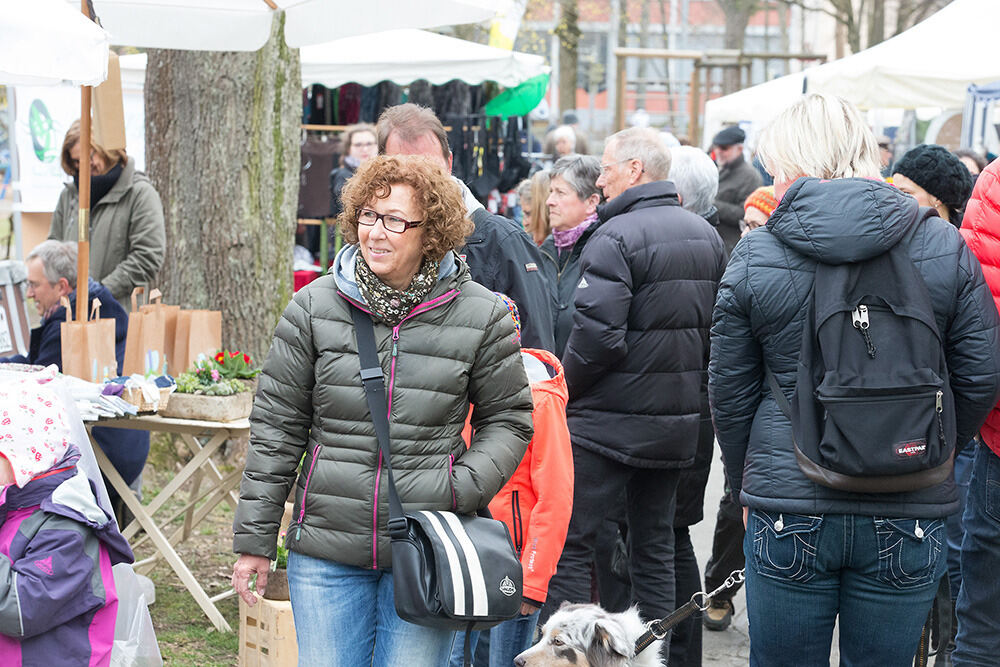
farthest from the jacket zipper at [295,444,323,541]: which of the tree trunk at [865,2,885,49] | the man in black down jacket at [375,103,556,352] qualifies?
the tree trunk at [865,2,885,49]

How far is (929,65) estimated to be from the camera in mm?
9109

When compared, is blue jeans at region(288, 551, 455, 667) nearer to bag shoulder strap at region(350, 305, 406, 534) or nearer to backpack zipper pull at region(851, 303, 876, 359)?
bag shoulder strap at region(350, 305, 406, 534)

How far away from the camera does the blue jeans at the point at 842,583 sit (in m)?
2.81

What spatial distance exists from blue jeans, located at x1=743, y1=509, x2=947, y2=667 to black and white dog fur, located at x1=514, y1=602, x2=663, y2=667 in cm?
52

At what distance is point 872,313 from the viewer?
2.76m

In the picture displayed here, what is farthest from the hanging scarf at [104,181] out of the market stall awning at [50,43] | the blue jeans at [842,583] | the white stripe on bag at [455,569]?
the blue jeans at [842,583]

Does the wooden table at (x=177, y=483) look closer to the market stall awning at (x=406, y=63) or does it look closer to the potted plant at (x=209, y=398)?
the potted plant at (x=209, y=398)

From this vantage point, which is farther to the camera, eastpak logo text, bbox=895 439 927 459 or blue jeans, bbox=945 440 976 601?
blue jeans, bbox=945 440 976 601

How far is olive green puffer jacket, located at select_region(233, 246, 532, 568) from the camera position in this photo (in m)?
2.80

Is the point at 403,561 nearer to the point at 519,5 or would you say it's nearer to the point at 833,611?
the point at 833,611

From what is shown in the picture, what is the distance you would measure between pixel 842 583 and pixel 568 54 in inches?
952

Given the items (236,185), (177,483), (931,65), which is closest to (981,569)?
(177,483)

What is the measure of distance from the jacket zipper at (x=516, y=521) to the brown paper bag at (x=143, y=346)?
96.2 inches

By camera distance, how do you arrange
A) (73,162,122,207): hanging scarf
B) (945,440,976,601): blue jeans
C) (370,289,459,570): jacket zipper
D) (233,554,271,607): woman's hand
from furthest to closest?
(73,162,122,207): hanging scarf
(945,440,976,601): blue jeans
(233,554,271,607): woman's hand
(370,289,459,570): jacket zipper
